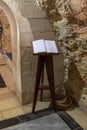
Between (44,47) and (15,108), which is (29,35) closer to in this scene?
(44,47)

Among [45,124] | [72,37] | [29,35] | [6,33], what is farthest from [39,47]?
[6,33]

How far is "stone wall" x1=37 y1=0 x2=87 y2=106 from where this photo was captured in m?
2.77

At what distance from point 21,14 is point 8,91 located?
65.1 inches

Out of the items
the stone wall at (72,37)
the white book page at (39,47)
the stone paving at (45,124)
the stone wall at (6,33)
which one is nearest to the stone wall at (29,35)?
the stone wall at (72,37)

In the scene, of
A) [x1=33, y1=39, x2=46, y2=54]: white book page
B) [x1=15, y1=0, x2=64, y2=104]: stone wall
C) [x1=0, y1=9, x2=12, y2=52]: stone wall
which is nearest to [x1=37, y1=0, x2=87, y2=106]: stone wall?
[x1=15, y1=0, x2=64, y2=104]: stone wall

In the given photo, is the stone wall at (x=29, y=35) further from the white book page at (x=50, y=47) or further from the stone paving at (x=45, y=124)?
the stone paving at (x=45, y=124)

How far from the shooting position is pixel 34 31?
308 cm

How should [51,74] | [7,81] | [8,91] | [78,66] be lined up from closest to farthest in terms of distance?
[51,74] → [78,66] → [8,91] → [7,81]

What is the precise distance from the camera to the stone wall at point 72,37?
2.77 m

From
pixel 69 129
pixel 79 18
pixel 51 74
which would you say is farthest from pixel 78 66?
pixel 69 129

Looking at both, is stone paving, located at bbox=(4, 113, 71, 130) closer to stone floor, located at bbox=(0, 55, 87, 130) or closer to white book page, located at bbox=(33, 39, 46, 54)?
stone floor, located at bbox=(0, 55, 87, 130)

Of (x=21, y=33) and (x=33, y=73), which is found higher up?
(x=21, y=33)

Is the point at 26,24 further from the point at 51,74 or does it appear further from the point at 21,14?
the point at 51,74

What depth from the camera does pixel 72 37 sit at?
297cm
